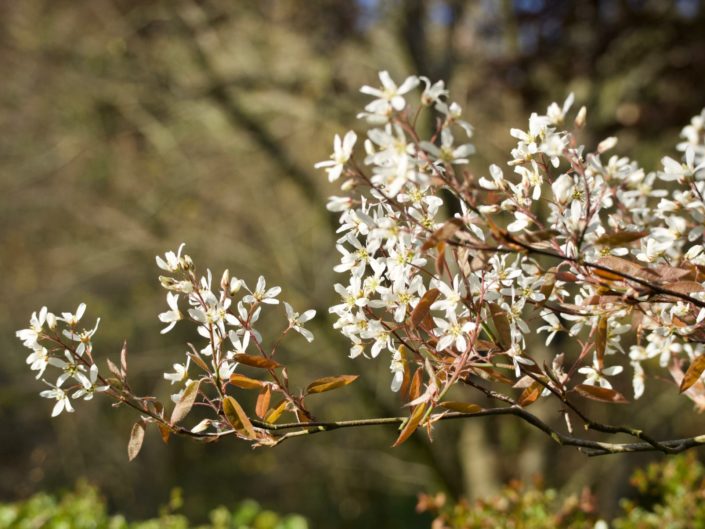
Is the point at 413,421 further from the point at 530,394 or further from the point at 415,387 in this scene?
the point at 530,394

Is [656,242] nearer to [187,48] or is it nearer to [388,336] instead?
[388,336]

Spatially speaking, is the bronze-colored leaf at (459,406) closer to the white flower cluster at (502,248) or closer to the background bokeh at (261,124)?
the white flower cluster at (502,248)

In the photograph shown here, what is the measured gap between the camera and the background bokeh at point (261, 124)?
4.83 meters

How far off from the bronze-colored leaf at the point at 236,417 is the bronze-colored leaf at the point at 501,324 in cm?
44

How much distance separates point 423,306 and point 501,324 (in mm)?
139

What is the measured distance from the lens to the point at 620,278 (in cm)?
108

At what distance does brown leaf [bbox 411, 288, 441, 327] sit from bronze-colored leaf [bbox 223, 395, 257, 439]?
0.32 metres

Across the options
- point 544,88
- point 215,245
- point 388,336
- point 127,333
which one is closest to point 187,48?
point 215,245

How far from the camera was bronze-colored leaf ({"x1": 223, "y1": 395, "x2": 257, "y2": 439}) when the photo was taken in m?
1.17

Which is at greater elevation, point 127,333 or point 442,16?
point 442,16

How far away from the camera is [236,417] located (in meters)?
1.18

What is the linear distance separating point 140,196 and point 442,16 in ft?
10.9

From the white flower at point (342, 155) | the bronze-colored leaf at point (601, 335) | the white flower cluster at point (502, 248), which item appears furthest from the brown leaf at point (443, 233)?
the bronze-colored leaf at point (601, 335)

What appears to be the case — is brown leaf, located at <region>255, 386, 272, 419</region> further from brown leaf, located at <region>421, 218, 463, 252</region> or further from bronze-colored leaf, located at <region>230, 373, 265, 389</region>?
brown leaf, located at <region>421, 218, 463, 252</region>
